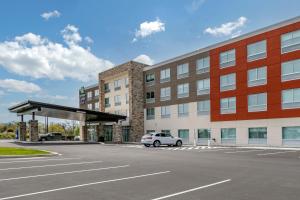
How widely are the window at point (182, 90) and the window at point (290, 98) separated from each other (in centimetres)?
1452

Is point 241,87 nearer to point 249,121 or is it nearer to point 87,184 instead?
point 249,121

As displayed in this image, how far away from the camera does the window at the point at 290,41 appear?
32544 mm

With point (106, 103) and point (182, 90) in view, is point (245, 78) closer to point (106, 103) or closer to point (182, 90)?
point (182, 90)

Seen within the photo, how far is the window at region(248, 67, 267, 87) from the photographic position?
117 feet

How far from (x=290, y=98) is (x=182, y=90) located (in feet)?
54.0

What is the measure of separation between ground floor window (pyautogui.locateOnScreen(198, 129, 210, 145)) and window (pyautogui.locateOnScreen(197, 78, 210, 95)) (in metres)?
5.03

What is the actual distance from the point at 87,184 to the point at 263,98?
2982 cm

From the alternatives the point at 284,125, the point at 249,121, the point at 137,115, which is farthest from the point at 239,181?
the point at 137,115

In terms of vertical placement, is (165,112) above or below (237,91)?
below

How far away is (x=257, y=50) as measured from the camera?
36.5 meters

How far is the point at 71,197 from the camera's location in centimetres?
791

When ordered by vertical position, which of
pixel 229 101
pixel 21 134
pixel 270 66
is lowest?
pixel 21 134

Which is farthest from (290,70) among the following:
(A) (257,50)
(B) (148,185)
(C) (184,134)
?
(B) (148,185)

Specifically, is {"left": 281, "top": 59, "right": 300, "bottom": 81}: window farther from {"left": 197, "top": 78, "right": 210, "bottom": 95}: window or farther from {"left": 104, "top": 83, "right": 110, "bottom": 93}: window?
{"left": 104, "top": 83, "right": 110, "bottom": 93}: window
